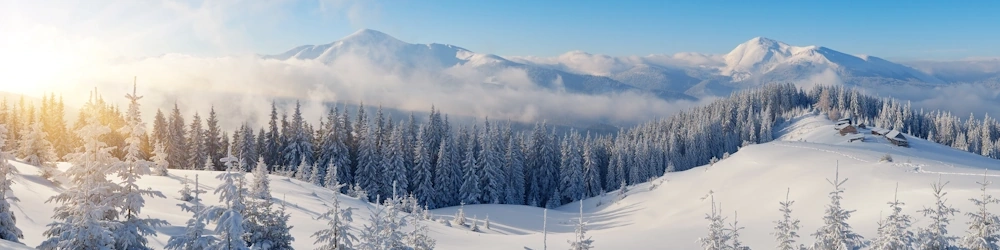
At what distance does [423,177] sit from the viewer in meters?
67.4

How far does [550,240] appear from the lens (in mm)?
27281


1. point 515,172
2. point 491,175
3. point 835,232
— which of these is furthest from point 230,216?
point 515,172

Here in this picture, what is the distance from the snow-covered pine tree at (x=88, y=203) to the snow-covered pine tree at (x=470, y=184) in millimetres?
56142

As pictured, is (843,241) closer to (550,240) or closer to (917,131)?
(550,240)

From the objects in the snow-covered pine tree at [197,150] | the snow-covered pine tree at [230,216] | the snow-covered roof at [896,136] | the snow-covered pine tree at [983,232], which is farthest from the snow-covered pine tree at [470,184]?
the snow-covered roof at [896,136]

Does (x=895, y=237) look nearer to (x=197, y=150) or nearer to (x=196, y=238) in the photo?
(x=196, y=238)

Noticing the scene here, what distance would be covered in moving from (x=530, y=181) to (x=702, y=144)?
145 ft

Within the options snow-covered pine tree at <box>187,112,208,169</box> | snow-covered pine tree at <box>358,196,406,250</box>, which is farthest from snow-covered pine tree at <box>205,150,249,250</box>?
snow-covered pine tree at <box>187,112,208,169</box>

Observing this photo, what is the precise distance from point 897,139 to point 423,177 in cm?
7539

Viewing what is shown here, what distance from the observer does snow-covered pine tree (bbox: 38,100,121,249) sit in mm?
9914

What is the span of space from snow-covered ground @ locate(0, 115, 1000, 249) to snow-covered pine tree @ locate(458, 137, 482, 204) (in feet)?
25.5

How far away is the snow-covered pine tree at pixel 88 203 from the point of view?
9.91 metres

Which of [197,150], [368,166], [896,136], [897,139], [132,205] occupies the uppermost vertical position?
[896,136]

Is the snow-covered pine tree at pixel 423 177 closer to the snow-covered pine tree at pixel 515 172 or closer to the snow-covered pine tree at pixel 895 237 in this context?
the snow-covered pine tree at pixel 515 172
